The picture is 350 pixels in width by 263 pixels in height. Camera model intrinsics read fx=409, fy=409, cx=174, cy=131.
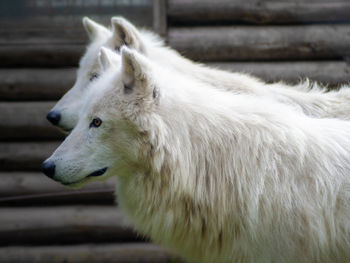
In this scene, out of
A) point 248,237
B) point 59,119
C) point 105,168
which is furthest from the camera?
point 59,119

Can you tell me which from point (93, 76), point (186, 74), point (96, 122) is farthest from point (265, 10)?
point (96, 122)

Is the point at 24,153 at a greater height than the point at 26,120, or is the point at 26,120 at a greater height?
the point at 26,120

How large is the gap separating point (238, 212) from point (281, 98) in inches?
62.6

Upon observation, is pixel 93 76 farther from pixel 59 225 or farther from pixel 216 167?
pixel 59 225

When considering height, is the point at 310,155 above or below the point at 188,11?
below

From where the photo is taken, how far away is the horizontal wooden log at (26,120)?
5.64 m

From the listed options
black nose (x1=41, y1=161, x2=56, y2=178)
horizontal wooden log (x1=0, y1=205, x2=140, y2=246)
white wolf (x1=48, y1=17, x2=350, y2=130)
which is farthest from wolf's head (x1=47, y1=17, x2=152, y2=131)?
horizontal wooden log (x1=0, y1=205, x2=140, y2=246)

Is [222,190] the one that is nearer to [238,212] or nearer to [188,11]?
[238,212]

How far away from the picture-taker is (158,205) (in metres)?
2.61

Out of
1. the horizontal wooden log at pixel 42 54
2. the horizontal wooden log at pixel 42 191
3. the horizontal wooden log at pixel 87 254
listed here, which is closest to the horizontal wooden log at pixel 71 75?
the horizontal wooden log at pixel 42 54

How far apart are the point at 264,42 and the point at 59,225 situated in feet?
12.4

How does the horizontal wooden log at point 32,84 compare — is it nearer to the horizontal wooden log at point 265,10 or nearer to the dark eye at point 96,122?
the horizontal wooden log at point 265,10

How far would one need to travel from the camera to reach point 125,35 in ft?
12.5

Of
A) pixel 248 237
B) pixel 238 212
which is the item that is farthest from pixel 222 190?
pixel 248 237
